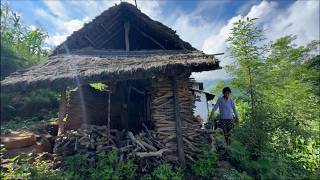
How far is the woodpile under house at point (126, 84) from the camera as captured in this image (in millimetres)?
7211

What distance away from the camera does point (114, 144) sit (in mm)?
7711

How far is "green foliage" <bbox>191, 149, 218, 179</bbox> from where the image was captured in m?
7.14

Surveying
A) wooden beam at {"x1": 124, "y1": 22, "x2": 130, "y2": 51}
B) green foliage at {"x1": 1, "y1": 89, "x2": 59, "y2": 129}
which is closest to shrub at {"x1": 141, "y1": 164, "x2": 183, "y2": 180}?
wooden beam at {"x1": 124, "y1": 22, "x2": 130, "y2": 51}

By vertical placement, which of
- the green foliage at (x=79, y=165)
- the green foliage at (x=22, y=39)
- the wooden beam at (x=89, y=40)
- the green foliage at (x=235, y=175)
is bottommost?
the green foliage at (x=235, y=175)

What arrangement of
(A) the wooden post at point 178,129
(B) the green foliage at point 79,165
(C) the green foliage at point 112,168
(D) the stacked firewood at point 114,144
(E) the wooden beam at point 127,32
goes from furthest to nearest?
(E) the wooden beam at point 127,32 < (A) the wooden post at point 178,129 < (D) the stacked firewood at point 114,144 < (B) the green foliage at point 79,165 < (C) the green foliage at point 112,168

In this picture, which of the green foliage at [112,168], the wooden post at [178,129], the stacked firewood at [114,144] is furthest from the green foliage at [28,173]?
the wooden post at [178,129]

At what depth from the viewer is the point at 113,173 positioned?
6.59 m

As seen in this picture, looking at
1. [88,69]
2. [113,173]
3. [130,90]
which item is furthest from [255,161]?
[88,69]

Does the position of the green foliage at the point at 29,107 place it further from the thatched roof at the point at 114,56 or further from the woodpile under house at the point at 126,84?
the thatched roof at the point at 114,56

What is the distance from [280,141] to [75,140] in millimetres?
6612

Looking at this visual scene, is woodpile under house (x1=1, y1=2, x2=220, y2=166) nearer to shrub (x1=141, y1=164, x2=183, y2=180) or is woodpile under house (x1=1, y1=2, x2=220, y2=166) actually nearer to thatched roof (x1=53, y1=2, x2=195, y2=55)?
thatched roof (x1=53, y1=2, x2=195, y2=55)

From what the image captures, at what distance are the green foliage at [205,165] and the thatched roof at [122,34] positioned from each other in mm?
3896

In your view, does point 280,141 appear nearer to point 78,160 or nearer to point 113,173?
point 113,173

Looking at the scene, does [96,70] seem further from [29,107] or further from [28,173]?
[29,107]
